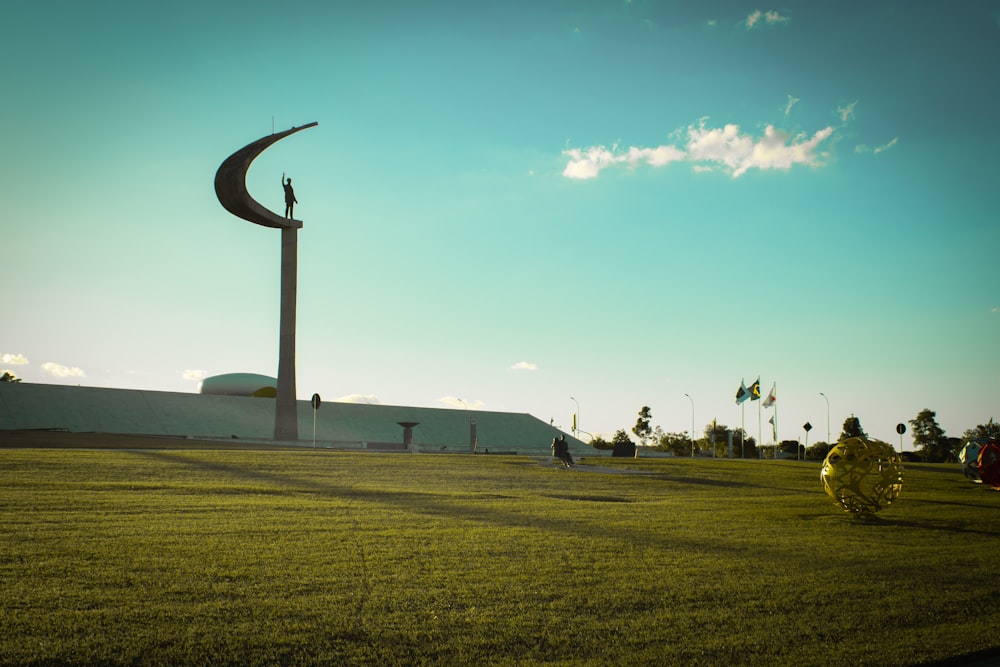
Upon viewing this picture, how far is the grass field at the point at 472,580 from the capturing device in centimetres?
595

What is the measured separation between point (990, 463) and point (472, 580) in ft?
71.1

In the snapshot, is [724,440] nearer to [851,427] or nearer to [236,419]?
[851,427]

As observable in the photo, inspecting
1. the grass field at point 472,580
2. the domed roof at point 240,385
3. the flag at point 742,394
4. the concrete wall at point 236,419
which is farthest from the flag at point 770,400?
the domed roof at point 240,385

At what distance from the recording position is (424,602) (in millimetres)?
7148

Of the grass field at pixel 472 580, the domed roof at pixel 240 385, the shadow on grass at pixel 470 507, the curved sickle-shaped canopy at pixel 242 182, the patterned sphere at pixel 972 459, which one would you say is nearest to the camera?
the grass field at pixel 472 580

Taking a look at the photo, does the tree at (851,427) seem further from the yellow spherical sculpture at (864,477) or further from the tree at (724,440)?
the yellow spherical sculpture at (864,477)

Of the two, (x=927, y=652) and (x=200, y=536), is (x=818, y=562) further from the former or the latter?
(x=200, y=536)

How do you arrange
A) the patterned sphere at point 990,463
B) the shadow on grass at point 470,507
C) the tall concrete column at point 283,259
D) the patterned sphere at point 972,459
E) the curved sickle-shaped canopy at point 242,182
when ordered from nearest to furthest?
the shadow on grass at point 470,507, the patterned sphere at point 990,463, the patterned sphere at point 972,459, the curved sickle-shaped canopy at point 242,182, the tall concrete column at point 283,259

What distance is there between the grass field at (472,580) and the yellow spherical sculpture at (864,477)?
1.34 feet

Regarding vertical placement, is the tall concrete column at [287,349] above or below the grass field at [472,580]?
above

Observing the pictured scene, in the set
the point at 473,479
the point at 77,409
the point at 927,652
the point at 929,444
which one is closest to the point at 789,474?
the point at 473,479

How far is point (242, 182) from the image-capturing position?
42.1 m

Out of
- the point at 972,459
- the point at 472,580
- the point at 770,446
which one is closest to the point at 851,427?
the point at 770,446

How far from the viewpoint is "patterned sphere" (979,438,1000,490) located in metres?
22.4
